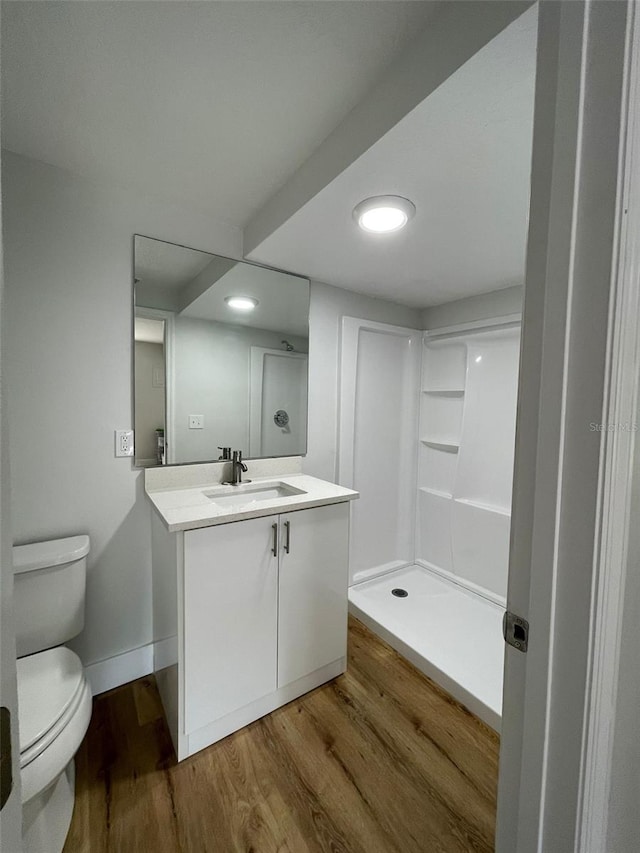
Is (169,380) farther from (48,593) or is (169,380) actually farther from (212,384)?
(48,593)

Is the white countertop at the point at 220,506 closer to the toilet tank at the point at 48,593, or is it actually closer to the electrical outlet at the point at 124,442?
the electrical outlet at the point at 124,442

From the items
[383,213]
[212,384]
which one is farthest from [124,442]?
[383,213]

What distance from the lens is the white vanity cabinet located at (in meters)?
1.26

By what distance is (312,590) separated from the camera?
61.2 inches

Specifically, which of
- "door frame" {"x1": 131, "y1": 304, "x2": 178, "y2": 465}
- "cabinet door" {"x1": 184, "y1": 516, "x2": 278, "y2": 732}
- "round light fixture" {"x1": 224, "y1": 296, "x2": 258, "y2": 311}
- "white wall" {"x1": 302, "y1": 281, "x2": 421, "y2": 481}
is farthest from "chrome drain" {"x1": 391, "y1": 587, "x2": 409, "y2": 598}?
"round light fixture" {"x1": 224, "y1": 296, "x2": 258, "y2": 311}

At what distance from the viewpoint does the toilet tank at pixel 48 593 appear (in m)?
1.25

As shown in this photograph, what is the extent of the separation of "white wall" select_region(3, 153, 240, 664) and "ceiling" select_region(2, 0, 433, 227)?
0.18 metres

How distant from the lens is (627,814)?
0.58 meters

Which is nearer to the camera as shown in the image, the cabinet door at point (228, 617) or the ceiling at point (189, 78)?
the ceiling at point (189, 78)

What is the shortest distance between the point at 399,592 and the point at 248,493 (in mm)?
1366

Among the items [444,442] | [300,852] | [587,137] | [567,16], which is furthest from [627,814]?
[444,442]

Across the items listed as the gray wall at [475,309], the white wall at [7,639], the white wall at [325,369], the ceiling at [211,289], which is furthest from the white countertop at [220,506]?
the gray wall at [475,309]

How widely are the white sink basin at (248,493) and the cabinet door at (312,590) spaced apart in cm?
21

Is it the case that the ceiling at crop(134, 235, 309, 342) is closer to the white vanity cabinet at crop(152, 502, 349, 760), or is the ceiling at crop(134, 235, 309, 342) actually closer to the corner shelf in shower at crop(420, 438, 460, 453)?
the white vanity cabinet at crop(152, 502, 349, 760)
